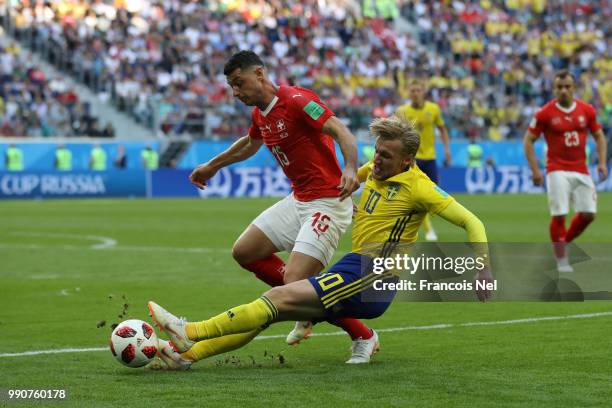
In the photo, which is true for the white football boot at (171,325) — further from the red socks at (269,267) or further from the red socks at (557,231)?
the red socks at (557,231)

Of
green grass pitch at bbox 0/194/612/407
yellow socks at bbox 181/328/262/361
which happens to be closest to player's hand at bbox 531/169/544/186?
green grass pitch at bbox 0/194/612/407

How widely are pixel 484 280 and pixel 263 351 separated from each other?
227 centimetres

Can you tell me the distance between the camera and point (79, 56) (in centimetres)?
3919

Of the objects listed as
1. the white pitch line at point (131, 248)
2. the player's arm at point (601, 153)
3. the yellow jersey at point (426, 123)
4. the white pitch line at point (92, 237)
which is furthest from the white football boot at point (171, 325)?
the white pitch line at point (92, 237)

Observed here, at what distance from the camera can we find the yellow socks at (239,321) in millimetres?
6959

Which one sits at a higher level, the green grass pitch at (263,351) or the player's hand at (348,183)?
the player's hand at (348,183)

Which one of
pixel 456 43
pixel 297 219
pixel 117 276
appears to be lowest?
pixel 117 276

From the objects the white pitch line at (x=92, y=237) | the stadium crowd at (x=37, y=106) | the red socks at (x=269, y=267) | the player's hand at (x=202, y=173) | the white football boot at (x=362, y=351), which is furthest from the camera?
the stadium crowd at (x=37, y=106)

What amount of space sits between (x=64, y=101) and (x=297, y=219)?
1180 inches

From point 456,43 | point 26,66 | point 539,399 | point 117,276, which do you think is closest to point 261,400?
point 539,399

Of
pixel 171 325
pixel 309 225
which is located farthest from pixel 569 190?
pixel 171 325

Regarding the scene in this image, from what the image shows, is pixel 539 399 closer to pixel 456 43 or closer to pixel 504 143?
pixel 504 143

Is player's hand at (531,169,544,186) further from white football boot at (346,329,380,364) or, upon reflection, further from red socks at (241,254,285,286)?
white football boot at (346,329,380,364)

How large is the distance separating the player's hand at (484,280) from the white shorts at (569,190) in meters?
7.31
